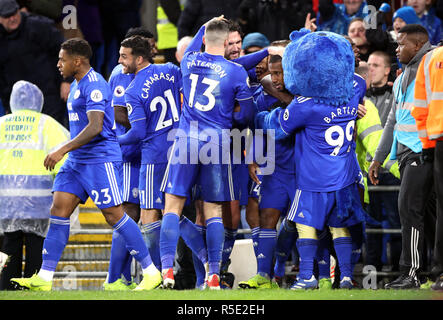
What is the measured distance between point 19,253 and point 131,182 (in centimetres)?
147

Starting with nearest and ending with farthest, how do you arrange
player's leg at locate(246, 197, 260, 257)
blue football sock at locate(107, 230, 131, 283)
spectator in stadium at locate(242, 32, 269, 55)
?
blue football sock at locate(107, 230, 131, 283) < player's leg at locate(246, 197, 260, 257) < spectator in stadium at locate(242, 32, 269, 55)

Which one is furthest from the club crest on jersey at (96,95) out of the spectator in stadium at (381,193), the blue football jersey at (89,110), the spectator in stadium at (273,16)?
the spectator in stadium at (273,16)

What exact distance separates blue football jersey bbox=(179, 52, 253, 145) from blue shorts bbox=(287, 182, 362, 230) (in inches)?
33.0

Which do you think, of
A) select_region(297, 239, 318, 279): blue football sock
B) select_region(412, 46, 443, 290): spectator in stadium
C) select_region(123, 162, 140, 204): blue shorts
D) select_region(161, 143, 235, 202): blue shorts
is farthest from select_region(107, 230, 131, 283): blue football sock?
select_region(412, 46, 443, 290): spectator in stadium

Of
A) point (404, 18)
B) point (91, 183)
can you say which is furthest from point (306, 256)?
point (404, 18)

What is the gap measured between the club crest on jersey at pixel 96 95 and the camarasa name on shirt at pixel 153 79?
674 millimetres

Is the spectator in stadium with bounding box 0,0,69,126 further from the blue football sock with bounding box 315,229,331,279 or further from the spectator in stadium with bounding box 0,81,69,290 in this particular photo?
the blue football sock with bounding box 315,229,331,279

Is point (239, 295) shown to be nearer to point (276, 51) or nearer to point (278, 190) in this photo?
point (278, 190)

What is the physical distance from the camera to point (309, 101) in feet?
26.4

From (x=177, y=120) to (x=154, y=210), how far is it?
862mm

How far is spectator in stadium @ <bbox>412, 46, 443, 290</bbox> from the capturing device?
732 centimetres

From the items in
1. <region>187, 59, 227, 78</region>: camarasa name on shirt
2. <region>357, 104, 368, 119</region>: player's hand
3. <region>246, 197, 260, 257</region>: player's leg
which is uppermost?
<region>187, 59, 227, 78</region>: camarasa name on shirt
